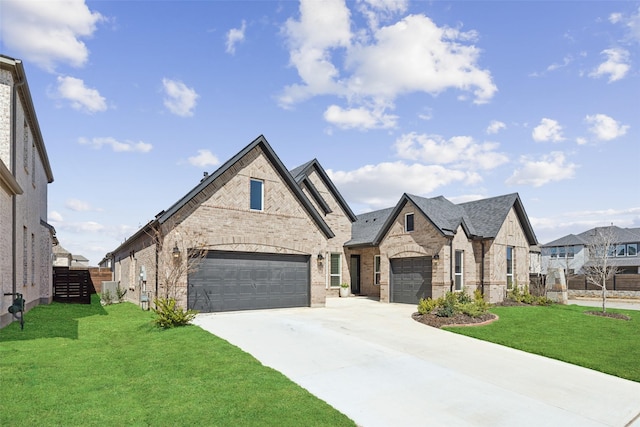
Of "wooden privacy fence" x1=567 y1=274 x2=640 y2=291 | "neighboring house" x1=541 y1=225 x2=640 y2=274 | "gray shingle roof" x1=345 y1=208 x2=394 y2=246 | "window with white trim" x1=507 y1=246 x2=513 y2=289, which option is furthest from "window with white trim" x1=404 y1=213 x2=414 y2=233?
"neighboring house" x1=541 y1=225 x2=640 y2=274

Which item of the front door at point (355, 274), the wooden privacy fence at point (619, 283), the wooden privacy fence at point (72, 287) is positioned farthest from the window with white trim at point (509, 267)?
the wooden privacy fence at point (72, 287)

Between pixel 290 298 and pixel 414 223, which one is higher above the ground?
pixel 414 223

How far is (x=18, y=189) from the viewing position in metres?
12.2

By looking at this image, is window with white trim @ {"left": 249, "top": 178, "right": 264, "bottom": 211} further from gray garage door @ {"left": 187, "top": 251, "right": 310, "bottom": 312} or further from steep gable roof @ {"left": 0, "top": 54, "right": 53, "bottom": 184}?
steep gable roof @ {"left": 0, "top": 54, "right": 53, "bottom": 184}

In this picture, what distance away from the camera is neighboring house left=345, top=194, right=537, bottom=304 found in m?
20.4

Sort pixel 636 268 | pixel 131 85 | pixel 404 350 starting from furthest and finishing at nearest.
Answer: pixel 636 268, pixel 131 85, pixel 404 350

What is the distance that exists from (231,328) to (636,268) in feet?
150

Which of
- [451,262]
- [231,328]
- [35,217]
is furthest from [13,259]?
[451,262]

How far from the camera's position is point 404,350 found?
1028 cm

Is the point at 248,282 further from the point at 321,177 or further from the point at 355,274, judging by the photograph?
the point at 355,274

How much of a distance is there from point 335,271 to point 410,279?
6402 mm

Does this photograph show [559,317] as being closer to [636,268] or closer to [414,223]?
[414,223]

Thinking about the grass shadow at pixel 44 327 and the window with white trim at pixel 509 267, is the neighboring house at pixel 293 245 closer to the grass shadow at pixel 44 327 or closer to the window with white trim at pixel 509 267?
the window with white trim at pixel 509 267

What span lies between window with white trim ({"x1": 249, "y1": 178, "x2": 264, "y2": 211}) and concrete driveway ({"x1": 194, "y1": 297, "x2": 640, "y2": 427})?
5.70m
